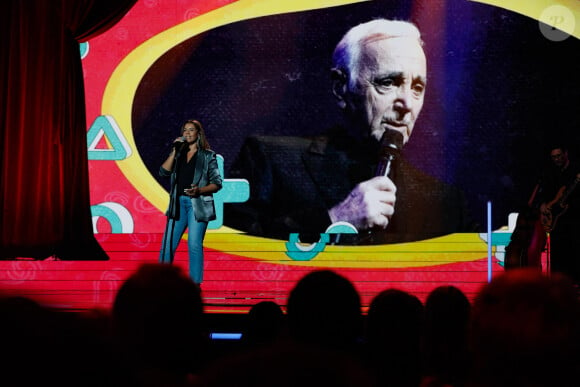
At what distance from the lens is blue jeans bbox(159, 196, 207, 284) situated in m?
5.68

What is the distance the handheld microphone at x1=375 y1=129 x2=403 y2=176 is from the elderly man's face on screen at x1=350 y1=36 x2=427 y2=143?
0.05 m

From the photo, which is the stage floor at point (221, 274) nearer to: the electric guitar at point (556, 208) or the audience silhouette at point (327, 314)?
the electric guitar at point (556, 208)

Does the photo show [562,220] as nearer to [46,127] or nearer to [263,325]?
[263,325]

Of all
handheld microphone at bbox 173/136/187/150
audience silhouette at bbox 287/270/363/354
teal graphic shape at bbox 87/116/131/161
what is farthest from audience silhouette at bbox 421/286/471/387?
teal graphic shape at bbox 87/116/131/161

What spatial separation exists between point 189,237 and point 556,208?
3089 millimetres

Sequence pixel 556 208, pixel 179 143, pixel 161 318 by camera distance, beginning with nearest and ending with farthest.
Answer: pixel 161 318, pixel 179 143, pixel 556 208

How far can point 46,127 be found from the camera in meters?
6.45

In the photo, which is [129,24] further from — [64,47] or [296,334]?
[296,334]

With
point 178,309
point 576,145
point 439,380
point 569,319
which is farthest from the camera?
point 576,145

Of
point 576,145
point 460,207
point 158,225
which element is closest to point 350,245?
point 460,207

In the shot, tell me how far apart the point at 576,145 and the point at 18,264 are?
16.9 feet

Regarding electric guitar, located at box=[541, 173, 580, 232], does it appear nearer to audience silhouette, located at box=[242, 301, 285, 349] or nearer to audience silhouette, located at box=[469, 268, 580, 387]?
audience silhouette, located at box=[242, 301, 285, 349]

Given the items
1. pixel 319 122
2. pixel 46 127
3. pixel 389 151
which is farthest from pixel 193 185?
pixel 389 151

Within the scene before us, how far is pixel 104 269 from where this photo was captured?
638cm
